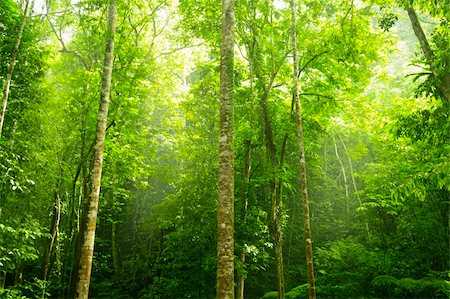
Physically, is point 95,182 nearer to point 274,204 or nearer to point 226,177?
point 226,177

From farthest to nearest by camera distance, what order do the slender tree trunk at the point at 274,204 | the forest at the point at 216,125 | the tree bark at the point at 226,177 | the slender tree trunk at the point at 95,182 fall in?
the slender tree trunk at the point at 274,204, the forest at the point at 216,125, the slender tree trunk at the point at 95,182, the tree bark at the point at 226,177

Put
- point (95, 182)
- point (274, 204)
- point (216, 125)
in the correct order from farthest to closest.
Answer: point (216, 125) → point (274, 204) → point (95, 182)

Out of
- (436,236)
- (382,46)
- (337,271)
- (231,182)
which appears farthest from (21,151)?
(436,236)

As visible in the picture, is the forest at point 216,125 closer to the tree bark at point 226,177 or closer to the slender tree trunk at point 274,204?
the slender tree trunk at point 274,204

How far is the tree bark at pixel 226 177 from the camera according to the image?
18.9ft

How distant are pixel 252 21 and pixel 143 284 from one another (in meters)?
14.8

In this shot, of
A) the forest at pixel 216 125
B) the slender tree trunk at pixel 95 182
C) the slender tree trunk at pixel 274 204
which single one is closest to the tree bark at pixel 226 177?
the forest at pixel 216 125

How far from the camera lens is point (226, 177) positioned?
248 inches

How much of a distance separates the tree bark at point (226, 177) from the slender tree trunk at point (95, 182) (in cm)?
393

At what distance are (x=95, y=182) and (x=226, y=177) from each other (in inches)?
169

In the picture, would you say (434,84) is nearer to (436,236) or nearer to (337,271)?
(436,236)

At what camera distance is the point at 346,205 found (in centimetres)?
2433

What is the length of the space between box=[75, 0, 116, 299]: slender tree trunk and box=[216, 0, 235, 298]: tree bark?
3933 millimetres

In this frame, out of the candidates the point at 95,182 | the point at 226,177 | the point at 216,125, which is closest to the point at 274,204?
the point at 216,125
